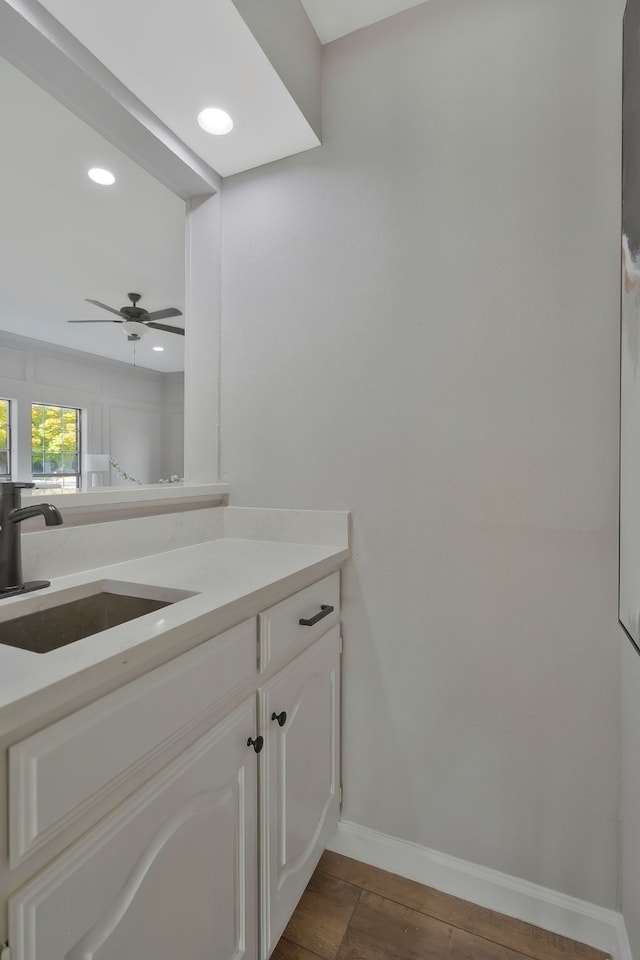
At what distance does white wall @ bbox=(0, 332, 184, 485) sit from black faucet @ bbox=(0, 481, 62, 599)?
364cm

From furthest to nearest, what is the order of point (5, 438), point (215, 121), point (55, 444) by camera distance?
point (55, 444) → point (5, 438) → point (215, 121)

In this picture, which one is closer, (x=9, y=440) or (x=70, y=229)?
(x=70, y=229)

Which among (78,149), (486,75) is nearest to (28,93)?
(78,149)

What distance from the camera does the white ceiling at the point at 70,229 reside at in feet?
6.14

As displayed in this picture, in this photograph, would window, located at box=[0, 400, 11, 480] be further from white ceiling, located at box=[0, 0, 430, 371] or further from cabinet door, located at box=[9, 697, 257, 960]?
cabinet door, located at box=[9, 697, 257, 960]

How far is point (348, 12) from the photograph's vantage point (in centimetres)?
139

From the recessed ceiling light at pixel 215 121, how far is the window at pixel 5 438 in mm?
3784

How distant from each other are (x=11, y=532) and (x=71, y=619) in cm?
24

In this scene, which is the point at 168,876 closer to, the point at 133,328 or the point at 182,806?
the point at 182,806

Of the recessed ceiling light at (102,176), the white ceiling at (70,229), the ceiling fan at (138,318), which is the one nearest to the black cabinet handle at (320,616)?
the white ceiling at (70,229)

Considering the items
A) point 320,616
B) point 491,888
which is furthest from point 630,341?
point 491,888

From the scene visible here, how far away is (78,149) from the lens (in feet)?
6.49

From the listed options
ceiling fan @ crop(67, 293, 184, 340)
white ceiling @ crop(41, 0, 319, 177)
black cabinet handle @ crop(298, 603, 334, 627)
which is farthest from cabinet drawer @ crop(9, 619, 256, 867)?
ceiling fan @ crop(67, 293, 184, 340)

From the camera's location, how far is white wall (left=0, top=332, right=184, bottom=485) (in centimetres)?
434
